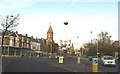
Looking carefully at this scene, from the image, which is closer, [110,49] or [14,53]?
[110,49]

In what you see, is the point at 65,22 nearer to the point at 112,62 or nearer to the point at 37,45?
the point at 112,62

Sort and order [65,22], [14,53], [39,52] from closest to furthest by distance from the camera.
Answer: [65,22] → [14,53] → [39,52]

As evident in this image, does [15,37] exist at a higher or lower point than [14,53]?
higher

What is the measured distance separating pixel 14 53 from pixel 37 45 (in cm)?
4499

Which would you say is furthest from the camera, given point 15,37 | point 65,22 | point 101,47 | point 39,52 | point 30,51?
point 39,52

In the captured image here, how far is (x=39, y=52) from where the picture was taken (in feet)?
453

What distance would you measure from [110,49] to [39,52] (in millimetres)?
66975

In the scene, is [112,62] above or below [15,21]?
below

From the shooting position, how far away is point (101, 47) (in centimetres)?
7875

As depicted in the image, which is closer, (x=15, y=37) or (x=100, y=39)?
(x=100, y=39)

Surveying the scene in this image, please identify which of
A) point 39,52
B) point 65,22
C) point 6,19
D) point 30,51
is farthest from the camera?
point 39,52

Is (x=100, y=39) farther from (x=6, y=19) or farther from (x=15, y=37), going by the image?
(x=6, y=19)

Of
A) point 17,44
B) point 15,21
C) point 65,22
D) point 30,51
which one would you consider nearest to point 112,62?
point 65,22

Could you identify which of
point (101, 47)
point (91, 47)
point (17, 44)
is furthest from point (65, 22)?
point (17, 44)
